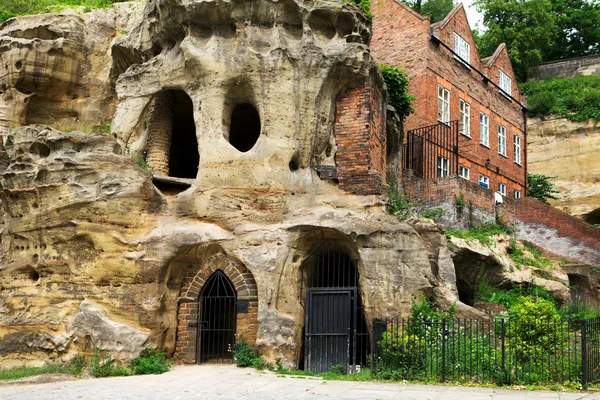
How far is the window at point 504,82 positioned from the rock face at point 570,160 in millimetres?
4325

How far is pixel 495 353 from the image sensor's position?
40.3ft

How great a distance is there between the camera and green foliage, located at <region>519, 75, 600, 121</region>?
117 ft

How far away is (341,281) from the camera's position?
16109 millimetres

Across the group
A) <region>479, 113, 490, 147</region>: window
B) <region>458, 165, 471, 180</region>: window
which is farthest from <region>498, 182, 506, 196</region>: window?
<region>458, 165, 471, 180</region>: window

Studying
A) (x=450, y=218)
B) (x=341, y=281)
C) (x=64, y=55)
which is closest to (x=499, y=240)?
(x=450, y=218)

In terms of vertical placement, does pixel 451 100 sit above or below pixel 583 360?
above

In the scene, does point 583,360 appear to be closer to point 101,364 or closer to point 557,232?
point 101,364

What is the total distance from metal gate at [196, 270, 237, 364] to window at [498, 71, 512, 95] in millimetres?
21611

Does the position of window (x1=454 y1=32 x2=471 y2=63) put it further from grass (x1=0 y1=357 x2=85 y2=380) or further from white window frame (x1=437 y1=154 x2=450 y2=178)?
grass (x1=0 y1=357 x2=85 y2=380)

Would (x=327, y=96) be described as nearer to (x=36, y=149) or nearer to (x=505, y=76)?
(x=36, y=149)

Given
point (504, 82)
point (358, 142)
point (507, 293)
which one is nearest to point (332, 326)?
point (358, 142)

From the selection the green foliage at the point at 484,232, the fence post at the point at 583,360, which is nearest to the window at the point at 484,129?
the green foliage at the point at 484,232

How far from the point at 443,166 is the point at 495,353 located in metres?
13.8

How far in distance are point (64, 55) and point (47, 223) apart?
270 inches
